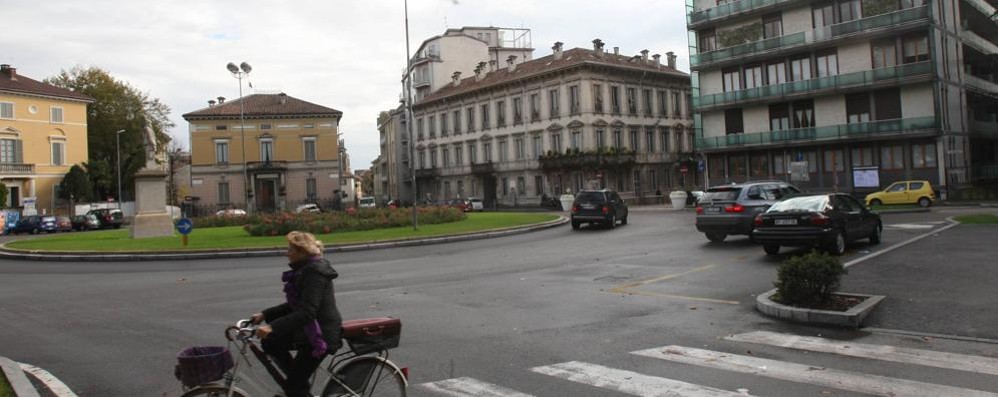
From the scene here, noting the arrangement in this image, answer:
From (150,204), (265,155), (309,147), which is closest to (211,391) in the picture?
(150,204)

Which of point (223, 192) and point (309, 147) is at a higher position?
point (309, 147)

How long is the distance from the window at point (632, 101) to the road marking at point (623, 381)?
55984 mm

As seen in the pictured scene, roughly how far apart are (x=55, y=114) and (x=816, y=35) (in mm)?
64567

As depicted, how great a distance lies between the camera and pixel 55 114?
62188 millimetres

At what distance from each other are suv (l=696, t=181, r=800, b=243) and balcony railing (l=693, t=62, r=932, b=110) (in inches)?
1049

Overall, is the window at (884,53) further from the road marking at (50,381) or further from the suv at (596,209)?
the road marking at (50,381)

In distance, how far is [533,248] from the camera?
19391 mm

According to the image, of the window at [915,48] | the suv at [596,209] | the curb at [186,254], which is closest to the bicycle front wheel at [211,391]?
the curb at [186,254]

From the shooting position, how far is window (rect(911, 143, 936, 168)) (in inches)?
1543

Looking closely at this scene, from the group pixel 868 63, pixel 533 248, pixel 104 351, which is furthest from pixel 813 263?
pixel 868 63

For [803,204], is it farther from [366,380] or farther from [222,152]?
[222,152]

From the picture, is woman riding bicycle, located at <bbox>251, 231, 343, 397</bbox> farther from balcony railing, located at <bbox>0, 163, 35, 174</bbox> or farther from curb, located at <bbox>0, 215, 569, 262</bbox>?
balcony railing, located at <bbox>0, 163, 35, 174</bbox>

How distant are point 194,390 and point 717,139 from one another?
48.3 metres

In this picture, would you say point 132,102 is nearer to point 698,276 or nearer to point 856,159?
point 856,159
